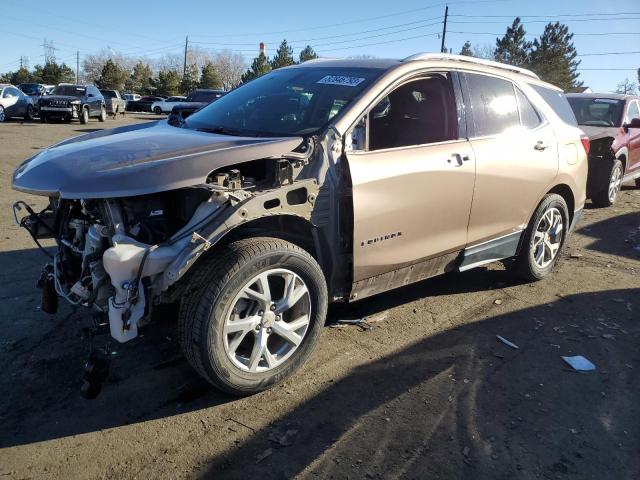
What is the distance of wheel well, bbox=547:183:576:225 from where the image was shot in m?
5.11

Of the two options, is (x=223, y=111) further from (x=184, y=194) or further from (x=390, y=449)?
(x=390, y=449)

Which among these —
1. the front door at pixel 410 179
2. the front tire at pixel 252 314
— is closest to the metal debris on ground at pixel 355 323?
the front door at pixel 410 179

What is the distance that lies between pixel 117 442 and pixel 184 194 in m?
1.36

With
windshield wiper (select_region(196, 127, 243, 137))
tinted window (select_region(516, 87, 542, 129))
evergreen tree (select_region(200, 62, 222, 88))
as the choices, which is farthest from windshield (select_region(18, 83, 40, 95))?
tinted window (select_region(516, 87, 542, 129))

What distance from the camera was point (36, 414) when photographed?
9.30ft

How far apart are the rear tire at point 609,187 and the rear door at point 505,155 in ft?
16.1

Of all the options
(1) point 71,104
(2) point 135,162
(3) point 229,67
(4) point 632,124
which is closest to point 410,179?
(2) point 135,162

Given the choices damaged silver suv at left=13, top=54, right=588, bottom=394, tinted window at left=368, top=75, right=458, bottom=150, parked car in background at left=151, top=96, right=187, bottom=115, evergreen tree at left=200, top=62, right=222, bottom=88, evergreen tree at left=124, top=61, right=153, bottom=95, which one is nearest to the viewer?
damaged silver suv at left=13, top=54, right=588, bottom=394

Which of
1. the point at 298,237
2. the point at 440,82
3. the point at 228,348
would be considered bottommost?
the point at 228,348

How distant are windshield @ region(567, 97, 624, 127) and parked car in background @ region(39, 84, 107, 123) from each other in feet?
70.2

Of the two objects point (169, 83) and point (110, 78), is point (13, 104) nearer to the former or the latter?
point (110, 78)

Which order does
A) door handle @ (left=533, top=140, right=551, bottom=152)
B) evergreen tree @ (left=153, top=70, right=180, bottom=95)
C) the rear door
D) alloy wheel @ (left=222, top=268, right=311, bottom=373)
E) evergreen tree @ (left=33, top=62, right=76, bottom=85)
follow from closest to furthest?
alloy wheel @ (left=222, top=268, right=311, bottom=373) < the rear door < door handle @ (left=533, top=140, right=551, bottom=152) < evergreen tree @ (left=33, top=62, right=76, bottom=85) < evergreen tree @ (left=153, top=70, right=180, bottom=95)

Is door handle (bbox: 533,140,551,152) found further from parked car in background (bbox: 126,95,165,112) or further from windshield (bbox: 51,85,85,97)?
parked car in background (bbox: 126,95,165,112)

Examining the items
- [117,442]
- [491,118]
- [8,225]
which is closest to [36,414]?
[117,442]
